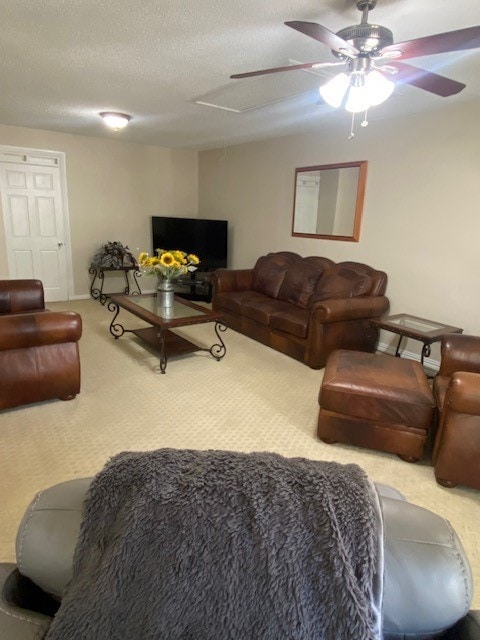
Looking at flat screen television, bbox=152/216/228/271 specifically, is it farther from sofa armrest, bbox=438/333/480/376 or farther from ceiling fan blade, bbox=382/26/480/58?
ceiling fan blade, bbox=382/26/480/58

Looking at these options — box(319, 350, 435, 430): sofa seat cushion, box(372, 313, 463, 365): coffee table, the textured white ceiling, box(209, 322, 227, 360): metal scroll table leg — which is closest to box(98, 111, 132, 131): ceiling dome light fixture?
the textured white ceiling

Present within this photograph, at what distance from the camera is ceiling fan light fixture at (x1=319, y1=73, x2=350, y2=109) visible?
196 centimetres

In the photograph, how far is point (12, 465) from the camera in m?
2.10

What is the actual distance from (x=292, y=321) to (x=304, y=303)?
0.56 metres

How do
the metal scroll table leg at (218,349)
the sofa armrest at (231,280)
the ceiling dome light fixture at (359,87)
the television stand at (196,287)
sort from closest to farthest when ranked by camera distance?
the ceiling dome light fixture at (359,87) → the metal scroll table leg at (218,349) → the sofa armrest at (231,280) → the television stand at (196,287)

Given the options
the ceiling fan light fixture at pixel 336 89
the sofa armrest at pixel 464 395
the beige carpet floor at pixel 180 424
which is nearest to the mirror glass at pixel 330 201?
the beige carpet floor at pixel 180 424

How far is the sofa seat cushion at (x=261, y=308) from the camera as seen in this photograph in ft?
13.3

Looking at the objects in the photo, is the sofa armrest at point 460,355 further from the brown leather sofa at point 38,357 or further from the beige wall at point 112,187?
the beige wall at point 112,187

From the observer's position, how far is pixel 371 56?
174 centimetres

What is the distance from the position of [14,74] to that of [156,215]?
3.46 m

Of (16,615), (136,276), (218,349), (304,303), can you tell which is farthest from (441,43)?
(136,276)

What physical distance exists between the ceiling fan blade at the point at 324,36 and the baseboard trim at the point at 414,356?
283 cm

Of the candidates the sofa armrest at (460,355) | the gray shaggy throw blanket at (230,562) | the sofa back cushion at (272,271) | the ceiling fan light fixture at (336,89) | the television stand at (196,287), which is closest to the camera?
the gray shaggy throw blanket at (230,562)

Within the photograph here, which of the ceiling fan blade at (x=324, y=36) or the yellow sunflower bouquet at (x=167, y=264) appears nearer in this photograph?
the ceiling fan blade at (x=324, y=36)
